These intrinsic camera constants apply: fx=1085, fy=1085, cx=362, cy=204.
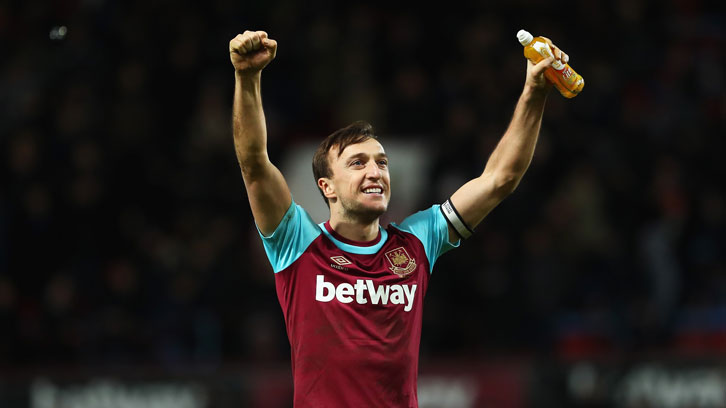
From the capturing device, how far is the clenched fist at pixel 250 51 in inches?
194

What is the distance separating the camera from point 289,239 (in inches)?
209

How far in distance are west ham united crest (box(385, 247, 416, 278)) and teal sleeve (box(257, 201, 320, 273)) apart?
400 millimetres

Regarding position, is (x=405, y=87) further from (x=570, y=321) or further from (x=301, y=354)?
(x=301, y=354)

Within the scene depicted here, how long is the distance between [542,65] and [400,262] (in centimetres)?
122

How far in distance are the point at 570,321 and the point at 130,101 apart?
6.51 meters

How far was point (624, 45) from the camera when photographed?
535 inches

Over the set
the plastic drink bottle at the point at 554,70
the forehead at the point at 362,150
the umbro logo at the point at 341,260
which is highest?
the plastic drink bottle at the point at 554,70

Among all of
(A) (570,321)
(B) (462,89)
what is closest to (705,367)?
(A) (570,321)

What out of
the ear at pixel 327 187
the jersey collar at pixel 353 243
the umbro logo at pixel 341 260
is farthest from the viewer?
the ear at pixel 327 187

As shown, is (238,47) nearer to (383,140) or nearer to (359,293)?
(359,293)

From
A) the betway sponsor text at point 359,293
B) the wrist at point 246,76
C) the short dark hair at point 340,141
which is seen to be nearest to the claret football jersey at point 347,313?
the betway sponsor text at point 359,293

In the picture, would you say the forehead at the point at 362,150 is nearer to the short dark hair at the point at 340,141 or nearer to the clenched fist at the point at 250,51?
the short dark hair at the point at 340,141

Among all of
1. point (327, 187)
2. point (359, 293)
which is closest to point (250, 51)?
point (327, 187)

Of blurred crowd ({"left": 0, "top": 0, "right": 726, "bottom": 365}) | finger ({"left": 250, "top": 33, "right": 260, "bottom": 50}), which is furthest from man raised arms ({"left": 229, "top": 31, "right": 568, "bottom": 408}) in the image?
blurred crowd ({"left": 0, "top": 0, "right": 726, "bottom": 365})
